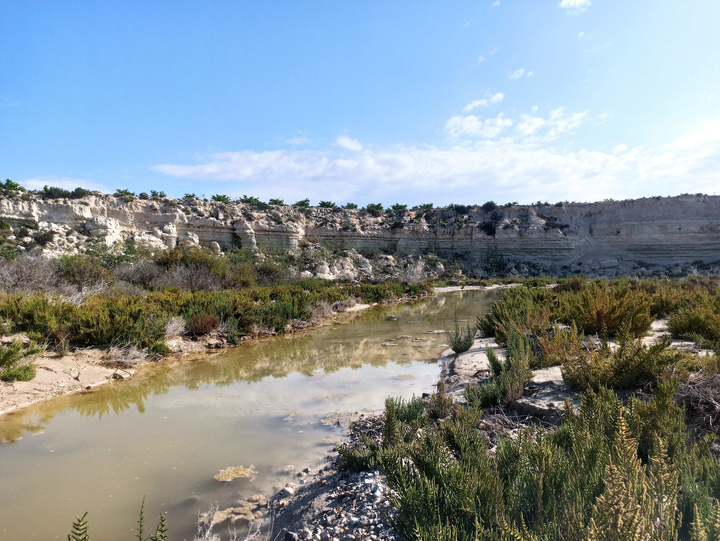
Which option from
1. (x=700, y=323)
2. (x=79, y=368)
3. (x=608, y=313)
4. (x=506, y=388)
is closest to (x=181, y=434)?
(x=79, y=368)

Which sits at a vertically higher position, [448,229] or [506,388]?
[448,229]

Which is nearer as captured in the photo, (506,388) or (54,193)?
(506,388)

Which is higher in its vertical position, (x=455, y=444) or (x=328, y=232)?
(x=328, y=232)

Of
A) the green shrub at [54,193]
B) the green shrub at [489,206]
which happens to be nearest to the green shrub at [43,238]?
the green shrub at [54,193]

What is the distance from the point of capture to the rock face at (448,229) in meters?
29.7

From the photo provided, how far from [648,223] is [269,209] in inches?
1435

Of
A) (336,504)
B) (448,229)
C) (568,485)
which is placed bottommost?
(336,504)

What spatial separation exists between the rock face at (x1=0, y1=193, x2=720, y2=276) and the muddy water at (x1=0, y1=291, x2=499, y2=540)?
23980 mm

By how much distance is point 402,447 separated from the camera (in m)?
3.56

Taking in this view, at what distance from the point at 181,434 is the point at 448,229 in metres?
40.8

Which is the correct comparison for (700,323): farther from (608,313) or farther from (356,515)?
→ (356,515)

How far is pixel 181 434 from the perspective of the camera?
207 inches

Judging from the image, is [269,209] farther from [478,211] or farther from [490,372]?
[490,372]

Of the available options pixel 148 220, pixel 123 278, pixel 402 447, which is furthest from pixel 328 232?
pixel 402 447
